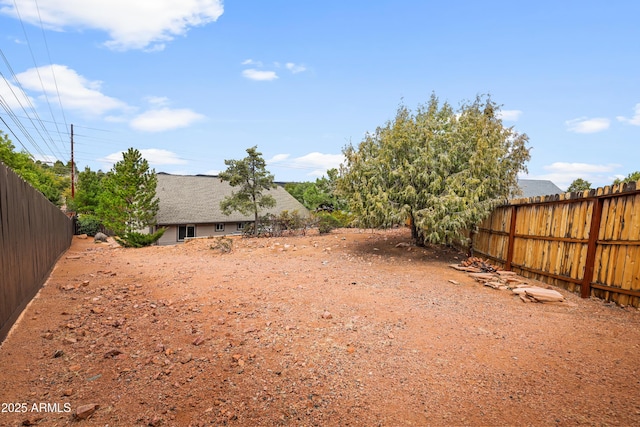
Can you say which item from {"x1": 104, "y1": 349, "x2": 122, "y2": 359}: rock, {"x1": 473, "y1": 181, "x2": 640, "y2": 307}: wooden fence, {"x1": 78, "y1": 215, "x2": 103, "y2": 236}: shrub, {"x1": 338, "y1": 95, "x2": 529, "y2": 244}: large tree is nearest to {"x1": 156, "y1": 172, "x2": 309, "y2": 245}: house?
{"x1": 78, "y1": 215, "x2": 103, "y2": 236}: shrub

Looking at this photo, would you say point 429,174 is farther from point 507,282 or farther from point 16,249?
point 16,249

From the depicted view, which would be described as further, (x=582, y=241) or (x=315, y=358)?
(x=582, y=241)

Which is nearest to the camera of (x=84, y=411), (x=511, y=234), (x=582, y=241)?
(x=84, y=411)

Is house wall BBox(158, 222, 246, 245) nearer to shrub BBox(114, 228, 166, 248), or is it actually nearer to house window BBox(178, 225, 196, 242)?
house window BBox(178, 225, 196, 242)

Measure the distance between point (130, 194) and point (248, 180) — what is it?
268 inches

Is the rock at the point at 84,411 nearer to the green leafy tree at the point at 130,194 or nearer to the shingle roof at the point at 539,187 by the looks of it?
the green leafy tree at the point at 130,194

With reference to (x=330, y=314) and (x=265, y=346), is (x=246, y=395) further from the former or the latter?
(x=330, y=314)

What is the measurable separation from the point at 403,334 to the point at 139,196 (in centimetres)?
1898

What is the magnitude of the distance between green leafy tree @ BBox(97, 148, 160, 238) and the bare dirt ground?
1314 cm

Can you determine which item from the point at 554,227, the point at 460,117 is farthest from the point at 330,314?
the point at 460,117

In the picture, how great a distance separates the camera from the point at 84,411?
2711 millimetres

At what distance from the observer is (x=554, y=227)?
7215 millimetres

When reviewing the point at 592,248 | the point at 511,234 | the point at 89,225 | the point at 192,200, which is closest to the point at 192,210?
the point at 192,200

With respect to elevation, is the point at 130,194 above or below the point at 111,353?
above
